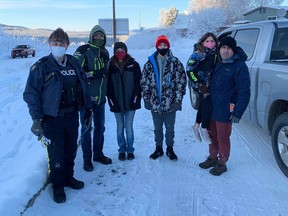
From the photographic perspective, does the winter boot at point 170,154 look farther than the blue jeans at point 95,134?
Yes

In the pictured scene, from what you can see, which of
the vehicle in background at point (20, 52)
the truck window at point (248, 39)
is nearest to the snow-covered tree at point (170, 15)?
the vehicle in background at point (20, 52)

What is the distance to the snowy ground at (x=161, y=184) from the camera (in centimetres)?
360

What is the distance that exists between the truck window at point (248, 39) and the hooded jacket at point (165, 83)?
1315mm

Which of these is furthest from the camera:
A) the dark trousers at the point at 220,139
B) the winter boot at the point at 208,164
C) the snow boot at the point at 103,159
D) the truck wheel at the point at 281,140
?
the snow boot at the point at 103,159

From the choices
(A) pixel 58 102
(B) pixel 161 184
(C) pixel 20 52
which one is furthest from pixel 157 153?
(C) pixel 20 52

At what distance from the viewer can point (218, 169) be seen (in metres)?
4.54

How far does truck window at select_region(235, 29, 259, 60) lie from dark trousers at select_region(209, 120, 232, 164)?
144 centimetres

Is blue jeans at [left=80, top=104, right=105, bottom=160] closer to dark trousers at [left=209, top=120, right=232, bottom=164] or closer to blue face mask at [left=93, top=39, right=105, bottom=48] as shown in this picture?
blue face mask at [left=93, top=39, right=105, bottom=48]

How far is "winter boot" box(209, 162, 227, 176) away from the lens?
452cm

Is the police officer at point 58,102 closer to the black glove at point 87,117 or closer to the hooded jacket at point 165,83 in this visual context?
the black glove at point 87,117

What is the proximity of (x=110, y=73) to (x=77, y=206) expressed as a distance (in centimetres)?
195

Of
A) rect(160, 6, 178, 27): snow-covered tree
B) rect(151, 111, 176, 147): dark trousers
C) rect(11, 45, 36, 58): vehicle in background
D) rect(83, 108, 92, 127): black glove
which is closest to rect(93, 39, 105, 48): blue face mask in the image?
rect(83, 108, 92, 127): black glove

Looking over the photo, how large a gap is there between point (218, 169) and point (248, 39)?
7.73 ft

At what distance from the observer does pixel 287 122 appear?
4090mm
